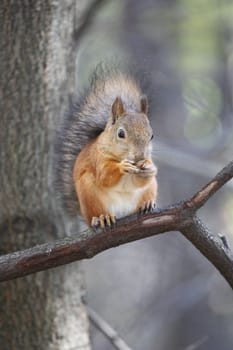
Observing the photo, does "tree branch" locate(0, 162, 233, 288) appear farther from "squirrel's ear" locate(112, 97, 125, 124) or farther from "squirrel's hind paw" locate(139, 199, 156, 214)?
"squirrel's ear" locate(112, 97, 125, 124)

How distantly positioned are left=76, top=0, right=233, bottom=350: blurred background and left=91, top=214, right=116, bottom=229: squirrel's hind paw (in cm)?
266

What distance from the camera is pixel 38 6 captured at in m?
2.52

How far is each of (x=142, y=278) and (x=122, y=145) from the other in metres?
3.80

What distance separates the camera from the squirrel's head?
2107 mm

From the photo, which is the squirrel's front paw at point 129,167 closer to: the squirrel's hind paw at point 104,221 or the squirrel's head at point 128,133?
the squirrel's head at point 128,133

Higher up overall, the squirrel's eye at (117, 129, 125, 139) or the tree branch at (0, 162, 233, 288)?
the squirrel's eye at (117, 129, 125, 139)

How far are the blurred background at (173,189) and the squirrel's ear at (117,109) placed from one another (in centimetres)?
258

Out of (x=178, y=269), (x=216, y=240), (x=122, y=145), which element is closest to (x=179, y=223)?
(x=216, y=240)

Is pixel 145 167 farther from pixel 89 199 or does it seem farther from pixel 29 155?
pixel 29 155

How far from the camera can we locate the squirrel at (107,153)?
2133 mm

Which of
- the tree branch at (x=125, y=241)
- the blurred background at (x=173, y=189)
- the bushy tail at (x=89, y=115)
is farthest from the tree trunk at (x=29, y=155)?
the blurred background at (x=173, y=189)

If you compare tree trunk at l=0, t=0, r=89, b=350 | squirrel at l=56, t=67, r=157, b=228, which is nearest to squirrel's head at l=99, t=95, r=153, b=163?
squirrel at l=56, t=67, r=157, b=228

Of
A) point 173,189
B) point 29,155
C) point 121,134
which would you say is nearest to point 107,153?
point 121,134

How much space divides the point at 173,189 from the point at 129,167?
3.68 meters
